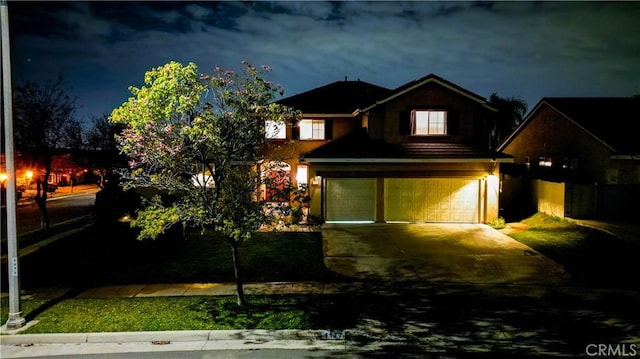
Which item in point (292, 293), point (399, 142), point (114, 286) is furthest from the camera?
point (399, 142)

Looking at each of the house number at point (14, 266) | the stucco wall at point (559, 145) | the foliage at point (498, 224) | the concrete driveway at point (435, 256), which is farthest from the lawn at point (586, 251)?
the house number at point (14, 266)

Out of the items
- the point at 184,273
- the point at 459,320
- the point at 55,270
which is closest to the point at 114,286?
the point at 184,273

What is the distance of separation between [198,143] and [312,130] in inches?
607

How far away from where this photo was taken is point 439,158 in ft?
65.7

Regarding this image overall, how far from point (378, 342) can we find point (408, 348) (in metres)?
0.55

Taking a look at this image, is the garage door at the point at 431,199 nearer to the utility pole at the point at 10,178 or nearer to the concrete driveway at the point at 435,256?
the concrete driveway at the point at 435,256

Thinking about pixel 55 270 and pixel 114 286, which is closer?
pixel 114 286

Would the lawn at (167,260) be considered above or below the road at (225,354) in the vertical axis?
above

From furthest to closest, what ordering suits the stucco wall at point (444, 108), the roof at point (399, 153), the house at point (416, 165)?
1. the stucco wall at point (444, 108)
2. the house at point (416, 165)
3. the roof at point (399, 153)

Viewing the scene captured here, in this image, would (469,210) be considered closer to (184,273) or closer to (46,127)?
(184,273)

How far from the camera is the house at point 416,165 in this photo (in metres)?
20.5

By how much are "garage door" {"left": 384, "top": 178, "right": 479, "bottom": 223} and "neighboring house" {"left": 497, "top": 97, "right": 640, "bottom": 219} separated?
160 inches

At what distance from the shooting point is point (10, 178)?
876 centimetres

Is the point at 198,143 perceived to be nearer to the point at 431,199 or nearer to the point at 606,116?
the point at 431,199
